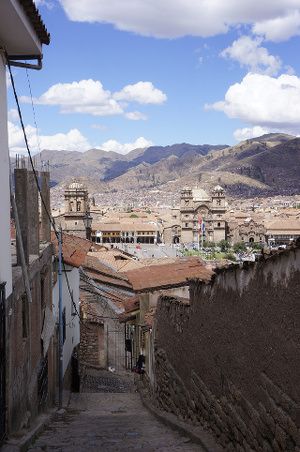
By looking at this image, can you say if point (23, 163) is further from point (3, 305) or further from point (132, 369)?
point (132, 369)

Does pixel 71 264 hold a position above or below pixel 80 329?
above

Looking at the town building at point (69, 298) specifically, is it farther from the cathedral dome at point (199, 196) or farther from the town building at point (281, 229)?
the cathedral dome at point (199, 196)

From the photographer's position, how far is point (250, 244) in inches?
4491

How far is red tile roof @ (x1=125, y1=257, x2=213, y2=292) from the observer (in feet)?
49.2

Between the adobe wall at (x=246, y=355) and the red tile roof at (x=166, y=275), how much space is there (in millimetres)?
5708

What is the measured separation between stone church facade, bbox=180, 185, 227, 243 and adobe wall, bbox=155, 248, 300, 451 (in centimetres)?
10554

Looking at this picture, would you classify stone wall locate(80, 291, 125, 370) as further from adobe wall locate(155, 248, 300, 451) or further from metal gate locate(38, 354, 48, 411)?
adobe wall locate(155, 248, 300, 451)

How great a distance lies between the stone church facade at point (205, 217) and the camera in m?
114

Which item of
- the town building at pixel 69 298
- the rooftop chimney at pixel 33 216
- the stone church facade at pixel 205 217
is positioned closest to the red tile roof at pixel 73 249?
the town building at pixel 69 298

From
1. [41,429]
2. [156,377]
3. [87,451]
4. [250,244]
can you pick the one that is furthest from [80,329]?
[250,244]

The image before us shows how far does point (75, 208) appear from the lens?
184ft

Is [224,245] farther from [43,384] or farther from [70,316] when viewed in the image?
[43,384]

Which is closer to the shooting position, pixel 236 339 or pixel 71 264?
pixel 236 339

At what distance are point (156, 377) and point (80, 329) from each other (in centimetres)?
1013
